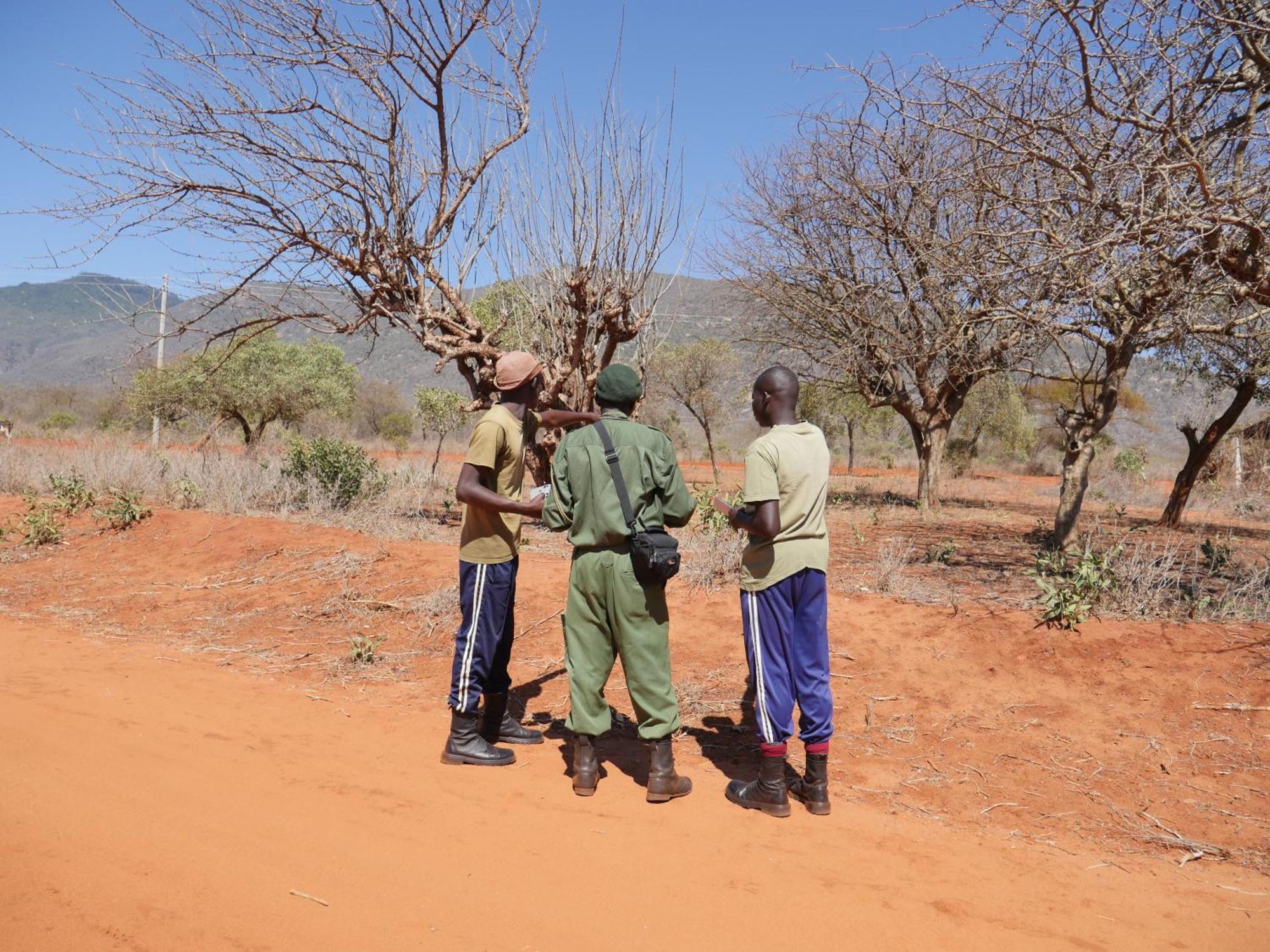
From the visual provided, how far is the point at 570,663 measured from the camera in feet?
12.7

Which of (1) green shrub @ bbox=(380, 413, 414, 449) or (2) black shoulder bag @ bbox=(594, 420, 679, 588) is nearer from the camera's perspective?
(2) black shoulder bag @ bbox=(594, 420, 679, 588)

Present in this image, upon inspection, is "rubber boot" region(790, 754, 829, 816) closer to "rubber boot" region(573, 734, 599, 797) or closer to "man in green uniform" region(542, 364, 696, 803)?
"man in green uniform" region(542, 364, 696, 803)

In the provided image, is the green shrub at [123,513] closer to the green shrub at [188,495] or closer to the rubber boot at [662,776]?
the green shrub at [188,495]

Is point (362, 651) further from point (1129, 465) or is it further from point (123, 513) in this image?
point (1129, 465)

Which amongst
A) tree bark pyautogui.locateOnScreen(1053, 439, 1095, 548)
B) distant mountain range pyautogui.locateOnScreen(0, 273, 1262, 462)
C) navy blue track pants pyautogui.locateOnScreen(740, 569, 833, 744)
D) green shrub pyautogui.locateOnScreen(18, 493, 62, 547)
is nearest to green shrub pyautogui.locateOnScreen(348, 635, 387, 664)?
navy blue track pants pyautogui.locateOnScreen(740, 569, 833, 744)

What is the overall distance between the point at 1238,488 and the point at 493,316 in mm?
18207

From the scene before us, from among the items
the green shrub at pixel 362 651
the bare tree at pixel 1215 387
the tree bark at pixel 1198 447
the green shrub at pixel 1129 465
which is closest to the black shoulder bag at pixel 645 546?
the green shrub at pixel 362 651

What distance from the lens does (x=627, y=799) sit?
12.6 feet

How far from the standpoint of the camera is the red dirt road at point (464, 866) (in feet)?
8.64

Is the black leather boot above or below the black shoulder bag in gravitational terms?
below

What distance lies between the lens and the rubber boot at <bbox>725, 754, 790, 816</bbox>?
374cm

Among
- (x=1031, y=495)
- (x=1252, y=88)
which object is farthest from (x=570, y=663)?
Result: (x=1031, y=495)

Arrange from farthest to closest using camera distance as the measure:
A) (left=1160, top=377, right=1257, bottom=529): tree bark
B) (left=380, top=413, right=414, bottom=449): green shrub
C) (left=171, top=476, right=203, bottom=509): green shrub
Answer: (left=380, top=413, right=414, bottom=449): green shrub, (left=1160, top=377, right=1257, bottom=529): tree bark, (left=171, top=476, right=203, bottom=509): green shrub

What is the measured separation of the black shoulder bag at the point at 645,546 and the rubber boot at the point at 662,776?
2.45 feet
